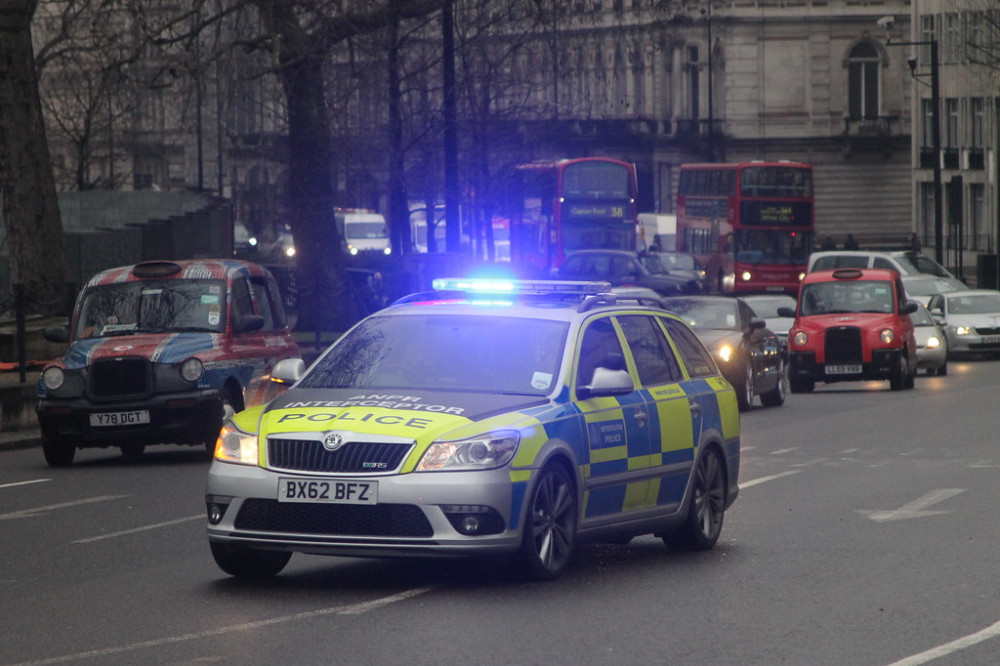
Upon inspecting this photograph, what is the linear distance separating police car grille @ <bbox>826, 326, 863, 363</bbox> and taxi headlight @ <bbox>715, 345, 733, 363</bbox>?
17.0ft

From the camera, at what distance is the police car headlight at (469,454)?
9578 millimetres

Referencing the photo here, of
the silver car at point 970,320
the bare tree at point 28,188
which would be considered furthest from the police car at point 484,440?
the silver car at point 970,320

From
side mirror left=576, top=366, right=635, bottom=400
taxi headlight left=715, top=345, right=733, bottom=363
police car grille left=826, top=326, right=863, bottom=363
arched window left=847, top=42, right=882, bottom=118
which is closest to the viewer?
side mirror left=576, top=366, right=635, bottom=400

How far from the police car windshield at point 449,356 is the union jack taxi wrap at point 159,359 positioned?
7.25 metres

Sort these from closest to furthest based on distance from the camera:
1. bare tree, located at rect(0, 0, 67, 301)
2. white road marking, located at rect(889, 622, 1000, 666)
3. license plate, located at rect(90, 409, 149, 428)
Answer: white road marking, located at rect(889, 622, 1000, 666)
license plate, located at rect(90, 409, 149, 428)
bare tree, located at rect(0, 0, 67, 301)

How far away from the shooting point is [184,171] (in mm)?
108938

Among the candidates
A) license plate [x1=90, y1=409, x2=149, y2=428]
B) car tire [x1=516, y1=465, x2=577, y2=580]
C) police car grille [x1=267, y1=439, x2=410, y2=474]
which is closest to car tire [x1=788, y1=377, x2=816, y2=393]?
license plate [x1=90, y1=409, x2=149, y2=428]

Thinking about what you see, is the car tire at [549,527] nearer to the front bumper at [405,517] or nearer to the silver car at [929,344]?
the front bumper at [405,517]

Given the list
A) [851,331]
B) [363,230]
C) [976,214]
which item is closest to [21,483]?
[851,331]

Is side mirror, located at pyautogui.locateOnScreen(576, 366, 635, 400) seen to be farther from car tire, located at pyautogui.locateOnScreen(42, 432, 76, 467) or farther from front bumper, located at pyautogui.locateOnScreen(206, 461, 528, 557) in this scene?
car tire, located at pyautogui.locateOnScreen(42, 432, 76, 467)

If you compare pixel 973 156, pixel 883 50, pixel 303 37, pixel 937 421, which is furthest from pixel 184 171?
pixel 937 421

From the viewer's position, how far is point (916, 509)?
14016 mm

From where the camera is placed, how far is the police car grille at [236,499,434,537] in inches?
376

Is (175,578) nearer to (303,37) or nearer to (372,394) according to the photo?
(372,394)
